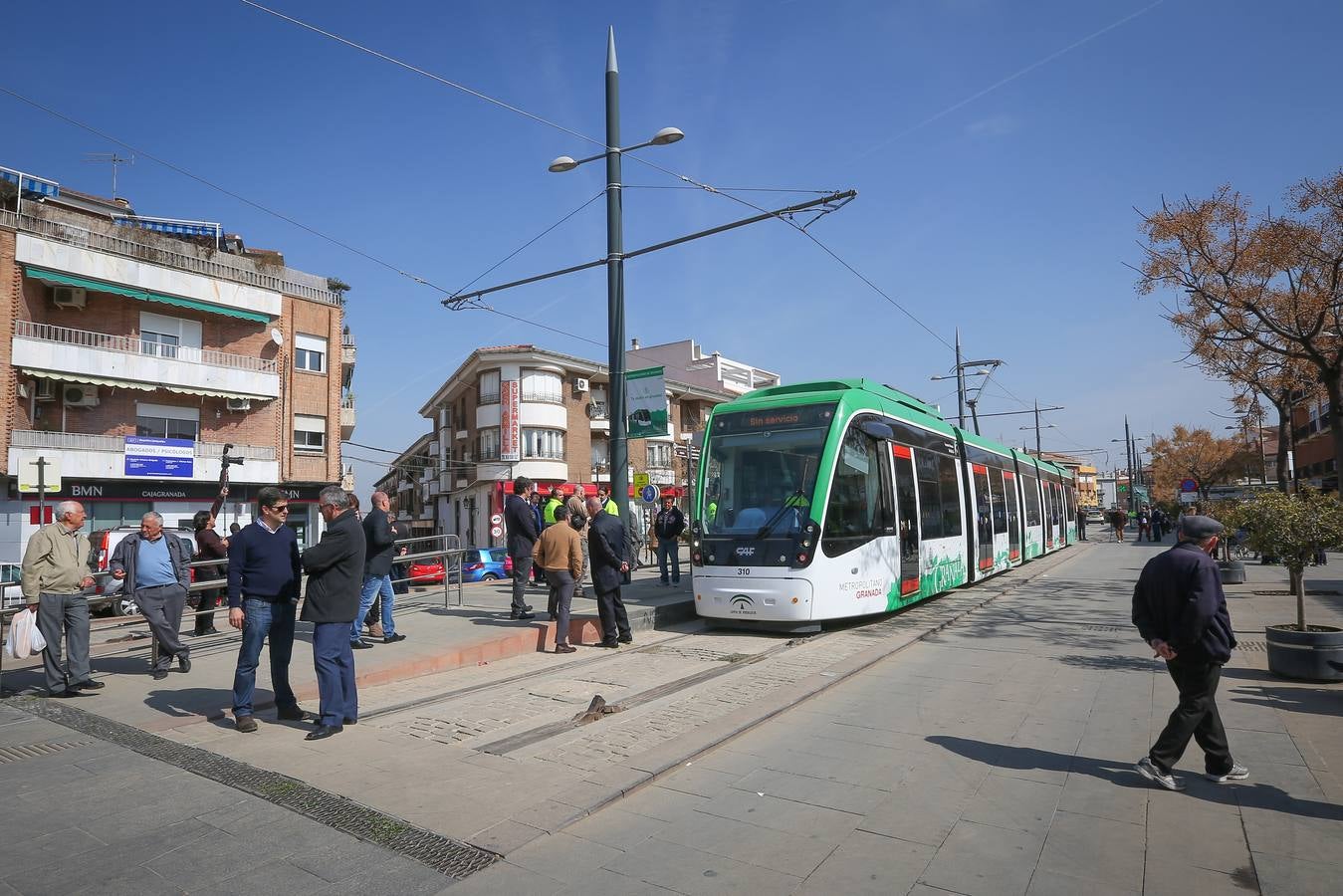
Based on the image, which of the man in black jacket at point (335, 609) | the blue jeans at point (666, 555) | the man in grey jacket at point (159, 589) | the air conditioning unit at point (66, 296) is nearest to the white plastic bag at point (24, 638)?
the man in grey jacket at point (159, 589)

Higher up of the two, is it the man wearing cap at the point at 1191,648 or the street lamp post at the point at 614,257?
the street lamp post at the point at 614,257

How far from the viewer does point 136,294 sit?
2698cm

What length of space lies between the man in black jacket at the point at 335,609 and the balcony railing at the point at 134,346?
86.0 ft

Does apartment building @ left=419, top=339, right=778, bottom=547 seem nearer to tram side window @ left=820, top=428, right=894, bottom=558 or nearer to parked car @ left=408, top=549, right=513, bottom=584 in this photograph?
parked car @ left=408, top=549, right=513, bottom=584

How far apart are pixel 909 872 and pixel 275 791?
11.8 ft

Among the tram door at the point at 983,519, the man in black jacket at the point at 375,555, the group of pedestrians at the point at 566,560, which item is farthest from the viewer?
the tram door at the point at 983,519

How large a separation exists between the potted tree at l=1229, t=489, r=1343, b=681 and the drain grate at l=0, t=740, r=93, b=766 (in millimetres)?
10043

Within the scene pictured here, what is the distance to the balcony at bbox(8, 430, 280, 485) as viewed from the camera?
24703 millimetres

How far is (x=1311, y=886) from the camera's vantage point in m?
3.40

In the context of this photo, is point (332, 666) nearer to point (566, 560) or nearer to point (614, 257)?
point (566, 560)

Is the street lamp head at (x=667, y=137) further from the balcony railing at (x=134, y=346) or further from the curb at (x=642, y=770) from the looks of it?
the balcony railing at (x=134, y=346)

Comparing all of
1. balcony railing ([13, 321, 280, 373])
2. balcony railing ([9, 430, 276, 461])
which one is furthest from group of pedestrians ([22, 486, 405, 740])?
balcony railing ([13, 321, 280, 373])

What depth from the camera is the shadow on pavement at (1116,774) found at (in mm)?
4285

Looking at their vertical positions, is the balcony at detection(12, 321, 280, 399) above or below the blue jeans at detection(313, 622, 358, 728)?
above
